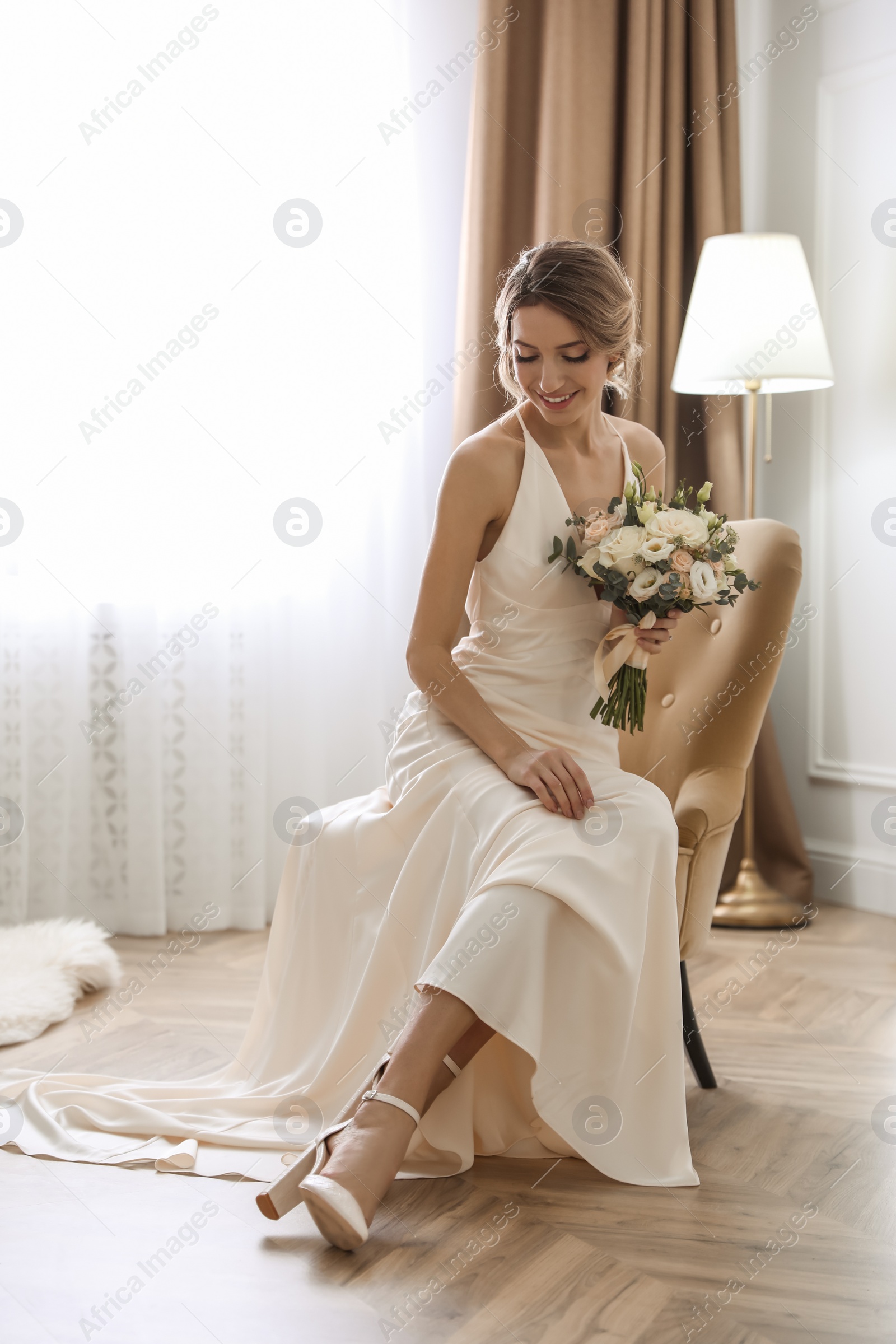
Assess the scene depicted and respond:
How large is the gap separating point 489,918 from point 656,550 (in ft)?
2.13

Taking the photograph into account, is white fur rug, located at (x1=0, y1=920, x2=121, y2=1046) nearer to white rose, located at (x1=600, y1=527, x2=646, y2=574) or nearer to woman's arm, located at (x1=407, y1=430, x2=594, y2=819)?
woman's arm, located at (x1=407, y1=430, x2=594, y2=819)

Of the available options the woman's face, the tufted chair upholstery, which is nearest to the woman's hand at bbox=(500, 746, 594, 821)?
the tufted chair upholstery

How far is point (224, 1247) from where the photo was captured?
156cm

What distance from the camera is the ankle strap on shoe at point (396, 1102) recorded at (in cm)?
161

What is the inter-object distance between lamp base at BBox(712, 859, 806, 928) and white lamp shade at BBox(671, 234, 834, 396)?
56.3 inches

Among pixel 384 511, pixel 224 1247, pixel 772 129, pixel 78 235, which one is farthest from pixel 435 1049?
pixel 772 129

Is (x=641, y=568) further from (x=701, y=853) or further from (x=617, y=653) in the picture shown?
(x=701, y=853)

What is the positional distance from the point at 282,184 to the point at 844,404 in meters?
1.79

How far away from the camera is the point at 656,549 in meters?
1.89

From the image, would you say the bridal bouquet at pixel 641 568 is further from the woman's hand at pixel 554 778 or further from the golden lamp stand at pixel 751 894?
the golden lamp stand at pixel 751 894

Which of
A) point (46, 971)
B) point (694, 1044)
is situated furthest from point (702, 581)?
point (46, 971)

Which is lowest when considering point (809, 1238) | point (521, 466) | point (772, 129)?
point (809, 1238)

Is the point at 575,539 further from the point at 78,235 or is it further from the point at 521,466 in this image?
the point at 78,235

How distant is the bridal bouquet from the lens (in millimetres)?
1891
